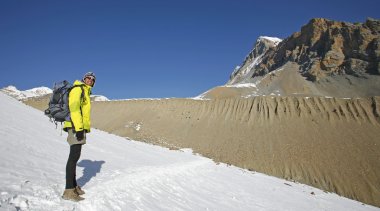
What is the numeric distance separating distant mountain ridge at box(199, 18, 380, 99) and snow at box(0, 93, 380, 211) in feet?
228

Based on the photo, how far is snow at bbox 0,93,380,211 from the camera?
14.6ft

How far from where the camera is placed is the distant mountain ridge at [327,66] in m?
77.7

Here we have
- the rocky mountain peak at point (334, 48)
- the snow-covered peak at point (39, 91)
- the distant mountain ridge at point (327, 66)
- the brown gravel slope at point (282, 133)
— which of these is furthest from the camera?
the snow-covered peak at point (39, 91)

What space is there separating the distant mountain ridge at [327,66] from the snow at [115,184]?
6958cm

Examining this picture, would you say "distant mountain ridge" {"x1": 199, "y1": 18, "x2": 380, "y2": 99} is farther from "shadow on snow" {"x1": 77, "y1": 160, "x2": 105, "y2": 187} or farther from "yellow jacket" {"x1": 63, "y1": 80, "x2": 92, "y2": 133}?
"yellow jacket" {"x1": 63, "y1": 80, "x2": 92, "y2": 133}

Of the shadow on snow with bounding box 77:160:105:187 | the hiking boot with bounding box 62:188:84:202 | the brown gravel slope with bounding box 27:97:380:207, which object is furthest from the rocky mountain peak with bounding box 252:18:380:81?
the hiking boot with bounding box 62:188:84:202

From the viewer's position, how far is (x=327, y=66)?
296 ft

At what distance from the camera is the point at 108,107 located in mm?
50500

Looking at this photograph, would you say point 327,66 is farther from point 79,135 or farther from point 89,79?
point 79,135

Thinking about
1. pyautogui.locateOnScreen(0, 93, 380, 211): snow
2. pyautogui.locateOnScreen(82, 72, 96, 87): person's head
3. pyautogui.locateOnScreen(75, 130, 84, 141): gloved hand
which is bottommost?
pyautogui.locateOnScreen(0, 93, 380, 211): snow

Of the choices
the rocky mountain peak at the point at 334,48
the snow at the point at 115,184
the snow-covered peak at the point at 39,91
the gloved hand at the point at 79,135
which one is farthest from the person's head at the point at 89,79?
the snow-covered peak at the point at 39,91

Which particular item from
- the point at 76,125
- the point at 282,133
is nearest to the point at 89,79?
the point at 76,125

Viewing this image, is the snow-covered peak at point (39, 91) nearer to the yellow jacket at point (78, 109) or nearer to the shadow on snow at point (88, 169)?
the shadow on snow at point (88, 169)

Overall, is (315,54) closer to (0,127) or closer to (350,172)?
(350,172)
